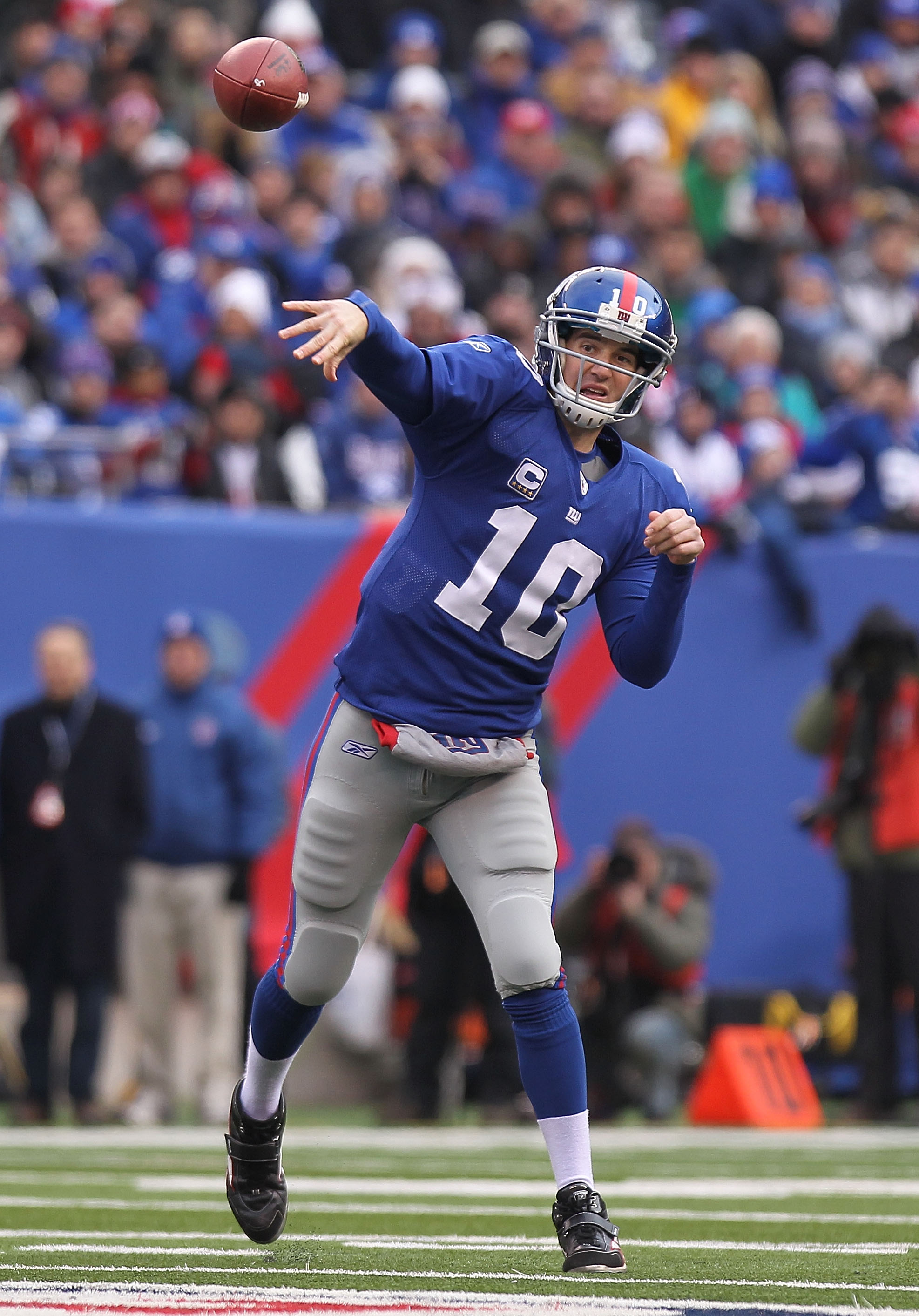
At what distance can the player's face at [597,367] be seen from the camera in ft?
15.9

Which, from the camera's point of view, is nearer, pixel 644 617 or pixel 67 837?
pixel 644 617

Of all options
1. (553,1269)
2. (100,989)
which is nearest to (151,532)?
(100,989)

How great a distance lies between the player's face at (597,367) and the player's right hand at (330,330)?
23.0 inches

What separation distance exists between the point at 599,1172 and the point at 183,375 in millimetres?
5853

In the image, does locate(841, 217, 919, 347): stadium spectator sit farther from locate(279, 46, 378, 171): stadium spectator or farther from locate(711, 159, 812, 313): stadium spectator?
locate(279, 46, 378, 171): stadium spectator

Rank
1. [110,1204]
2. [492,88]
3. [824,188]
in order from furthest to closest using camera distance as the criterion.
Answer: [824,188]
[492,88]
[110,1204]

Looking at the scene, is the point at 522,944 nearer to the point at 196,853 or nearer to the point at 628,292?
the point at 628,292

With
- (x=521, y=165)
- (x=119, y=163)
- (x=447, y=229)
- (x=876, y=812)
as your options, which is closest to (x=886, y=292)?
(x=521, y=165)

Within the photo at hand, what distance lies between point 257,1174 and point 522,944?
86 cm

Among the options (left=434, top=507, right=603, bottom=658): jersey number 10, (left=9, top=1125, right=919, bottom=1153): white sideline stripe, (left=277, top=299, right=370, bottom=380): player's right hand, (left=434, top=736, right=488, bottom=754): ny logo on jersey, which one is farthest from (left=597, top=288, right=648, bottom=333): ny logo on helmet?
(left=9, top=1125, right=919, bottom=1153): white sideline stripe

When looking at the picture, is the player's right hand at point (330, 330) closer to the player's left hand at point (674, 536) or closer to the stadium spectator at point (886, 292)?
the player's left hand at point (674, 536)

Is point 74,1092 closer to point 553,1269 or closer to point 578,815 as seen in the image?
point 578,815

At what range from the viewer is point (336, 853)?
475 centimetres

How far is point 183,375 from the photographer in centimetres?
1173
